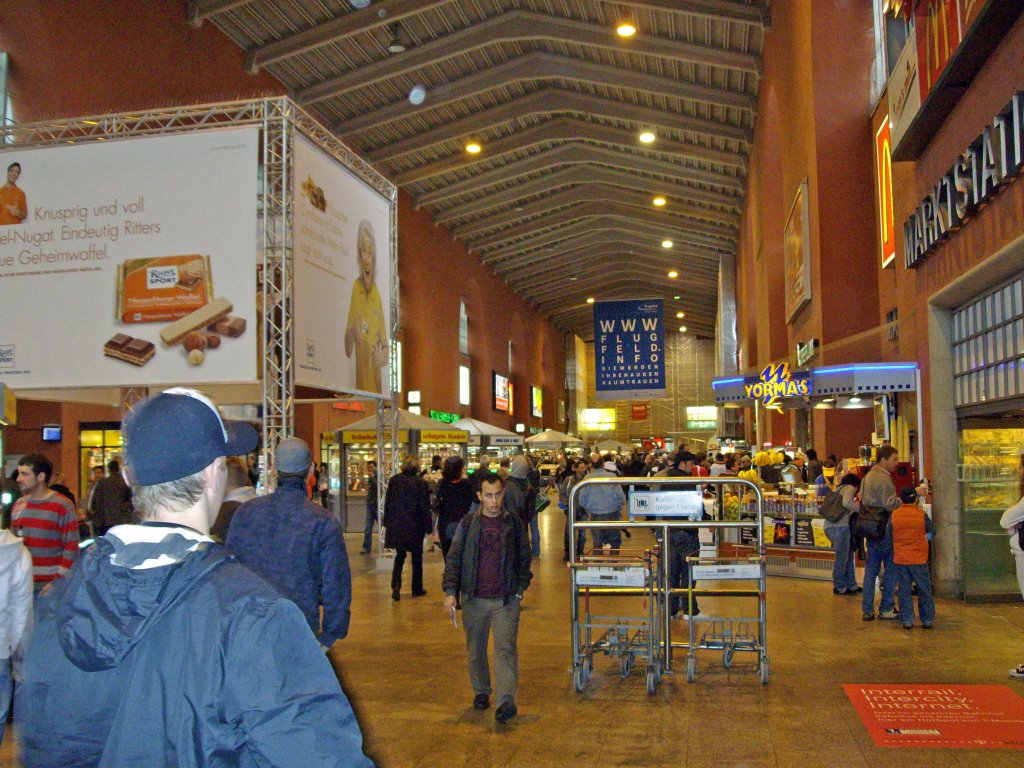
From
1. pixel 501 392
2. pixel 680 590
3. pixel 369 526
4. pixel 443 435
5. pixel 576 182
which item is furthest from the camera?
pixel 501 392

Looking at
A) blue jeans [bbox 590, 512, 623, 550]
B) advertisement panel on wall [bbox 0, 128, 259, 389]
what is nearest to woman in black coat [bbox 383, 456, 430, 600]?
advertisement panel on wall [bbox 0, 128, 259, 389]

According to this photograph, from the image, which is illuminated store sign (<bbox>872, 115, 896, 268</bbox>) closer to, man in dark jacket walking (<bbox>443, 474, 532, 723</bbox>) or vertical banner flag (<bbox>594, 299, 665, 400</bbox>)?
man in dark jacket walking (<bbox>443, 474, 532, 723</bbox>)

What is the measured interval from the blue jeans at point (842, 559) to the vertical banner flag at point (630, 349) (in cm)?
1986

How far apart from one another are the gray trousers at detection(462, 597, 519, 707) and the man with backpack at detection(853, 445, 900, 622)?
4.52 meters

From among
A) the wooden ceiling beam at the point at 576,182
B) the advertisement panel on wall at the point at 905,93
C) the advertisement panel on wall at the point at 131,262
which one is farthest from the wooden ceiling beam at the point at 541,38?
the advertisement panel on wall at the point at 905,93

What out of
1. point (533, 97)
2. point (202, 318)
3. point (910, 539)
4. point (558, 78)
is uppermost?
point (533, 97)

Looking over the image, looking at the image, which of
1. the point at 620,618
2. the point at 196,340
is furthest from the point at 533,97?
the point at 620,618

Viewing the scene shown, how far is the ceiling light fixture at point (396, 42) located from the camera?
21.2 metres

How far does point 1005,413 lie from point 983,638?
2.37 m

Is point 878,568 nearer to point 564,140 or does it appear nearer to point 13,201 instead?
point 13,201

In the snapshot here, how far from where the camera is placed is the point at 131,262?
36.5ft

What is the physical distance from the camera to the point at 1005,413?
9398 millimetres

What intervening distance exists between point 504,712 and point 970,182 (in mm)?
6046

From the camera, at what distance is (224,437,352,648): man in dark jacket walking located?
4.50 meters
